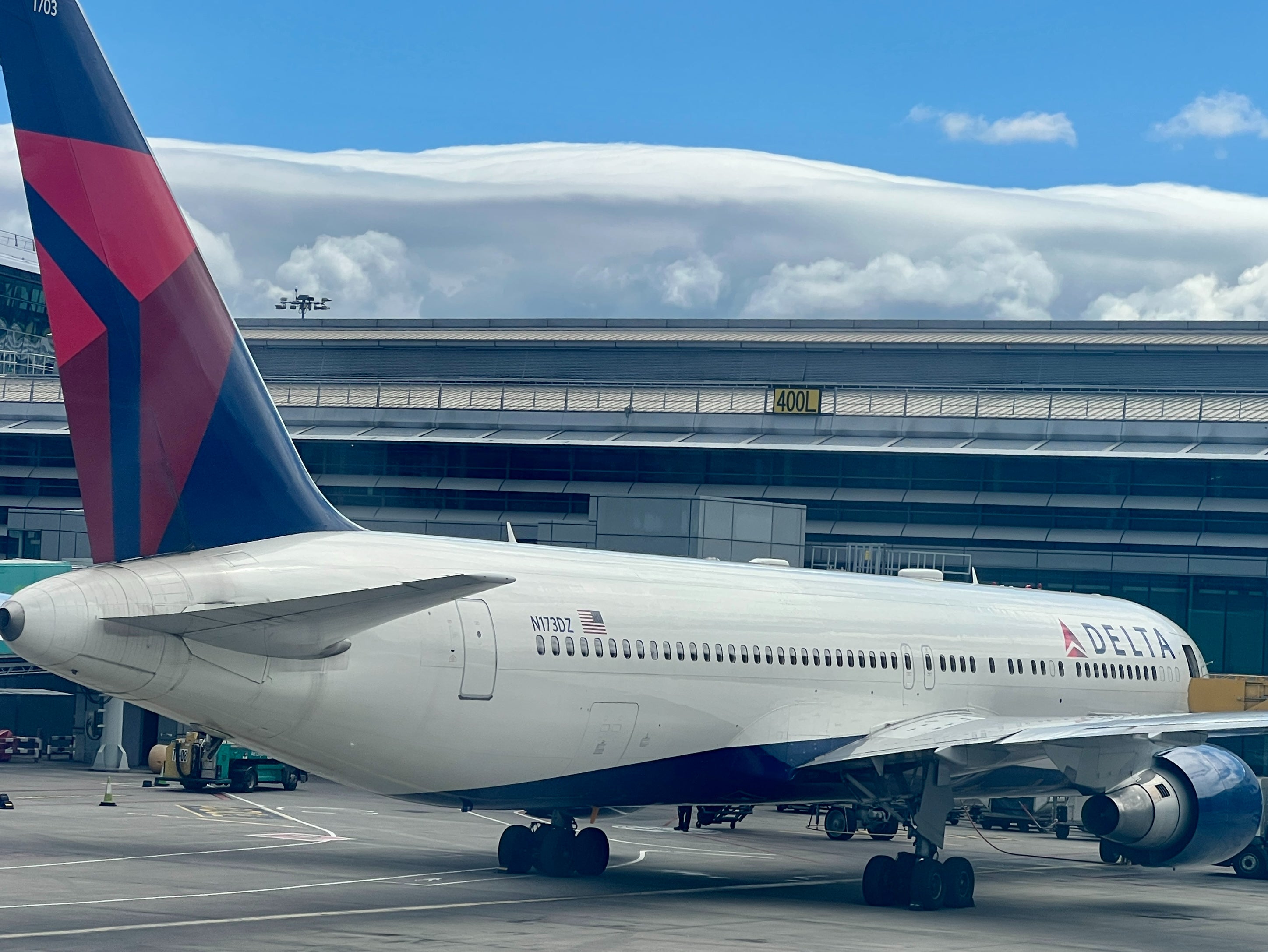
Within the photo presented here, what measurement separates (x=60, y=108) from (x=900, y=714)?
14562 mm

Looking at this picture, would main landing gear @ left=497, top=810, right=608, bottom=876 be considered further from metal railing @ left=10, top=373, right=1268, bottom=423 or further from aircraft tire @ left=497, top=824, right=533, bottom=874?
metal railing @ left=10, top=373, right=1268, bottom=423

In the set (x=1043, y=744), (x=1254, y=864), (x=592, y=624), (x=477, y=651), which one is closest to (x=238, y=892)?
(x=477, y=651)

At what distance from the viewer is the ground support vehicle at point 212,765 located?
38625 millimetres

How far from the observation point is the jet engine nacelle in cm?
2334

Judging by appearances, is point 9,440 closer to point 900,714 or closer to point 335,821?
point 335,821

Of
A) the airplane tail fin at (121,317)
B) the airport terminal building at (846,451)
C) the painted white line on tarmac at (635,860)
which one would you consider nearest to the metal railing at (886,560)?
the airport terminal building at (846,451)

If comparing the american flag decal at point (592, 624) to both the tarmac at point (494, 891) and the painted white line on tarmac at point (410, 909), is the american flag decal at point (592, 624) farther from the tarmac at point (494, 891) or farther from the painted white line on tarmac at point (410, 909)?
the painted white line on tarmac at point (410, 909)

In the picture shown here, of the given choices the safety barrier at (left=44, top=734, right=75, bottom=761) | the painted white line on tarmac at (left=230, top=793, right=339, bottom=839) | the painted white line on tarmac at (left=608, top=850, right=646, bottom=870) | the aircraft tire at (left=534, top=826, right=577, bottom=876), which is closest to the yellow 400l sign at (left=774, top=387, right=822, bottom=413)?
the painted white line on tarmac at (left=230, top=793, right=339, bottom=839)

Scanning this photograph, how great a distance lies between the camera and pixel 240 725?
55.6 ft

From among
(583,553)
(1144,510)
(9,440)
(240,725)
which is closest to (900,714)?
(583,553)

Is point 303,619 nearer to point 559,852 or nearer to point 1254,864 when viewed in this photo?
point 559,852

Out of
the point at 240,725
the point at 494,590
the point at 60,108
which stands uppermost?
the point at 60,108

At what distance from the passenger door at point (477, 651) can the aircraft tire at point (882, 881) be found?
673 centimetres

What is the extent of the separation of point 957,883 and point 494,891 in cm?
624
